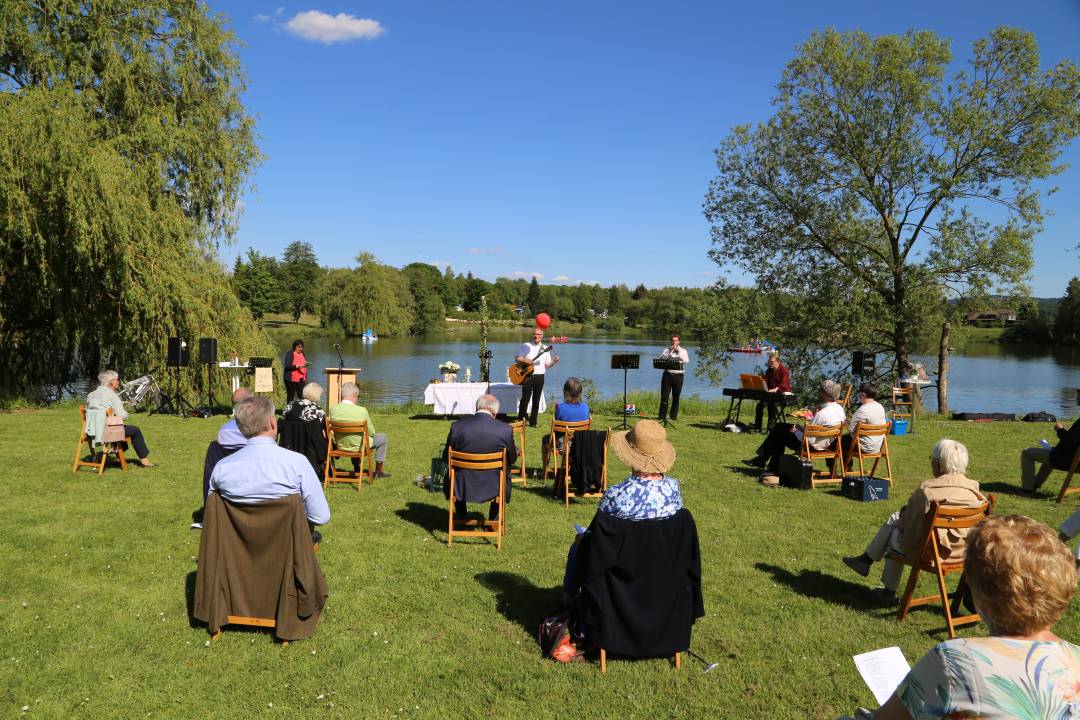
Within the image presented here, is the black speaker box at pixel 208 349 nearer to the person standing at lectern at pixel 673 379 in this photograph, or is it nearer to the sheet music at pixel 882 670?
the person standing at lectern at pixel 673 379

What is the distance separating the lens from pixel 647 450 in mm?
3787

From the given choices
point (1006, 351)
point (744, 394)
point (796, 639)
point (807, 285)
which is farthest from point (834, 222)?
point (1006, 351)

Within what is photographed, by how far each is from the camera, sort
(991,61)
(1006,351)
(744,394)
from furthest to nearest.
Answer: (1006,351) → (991,61) → (744,394)

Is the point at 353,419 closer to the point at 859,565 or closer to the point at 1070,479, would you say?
the point at 859,565

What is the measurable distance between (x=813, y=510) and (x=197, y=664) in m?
5.60

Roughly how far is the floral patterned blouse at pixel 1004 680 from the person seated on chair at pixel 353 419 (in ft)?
20.2

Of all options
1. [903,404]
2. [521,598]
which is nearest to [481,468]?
[521,598]

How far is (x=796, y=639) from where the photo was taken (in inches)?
156

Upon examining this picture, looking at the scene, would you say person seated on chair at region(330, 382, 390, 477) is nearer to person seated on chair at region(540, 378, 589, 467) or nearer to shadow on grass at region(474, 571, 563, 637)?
person seated on chair at region(540, 378, 589, 467)

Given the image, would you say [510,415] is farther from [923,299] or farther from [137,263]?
[923,299]

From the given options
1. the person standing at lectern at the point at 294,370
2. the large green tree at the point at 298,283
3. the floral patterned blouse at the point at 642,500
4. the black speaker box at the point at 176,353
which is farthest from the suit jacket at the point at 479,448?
the large green tree at the point at 298,283

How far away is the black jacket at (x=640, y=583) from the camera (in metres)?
3.49

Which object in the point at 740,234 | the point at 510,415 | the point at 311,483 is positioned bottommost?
the point at 510,415

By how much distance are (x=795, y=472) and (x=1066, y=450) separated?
267 centimetres
